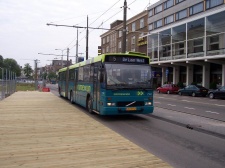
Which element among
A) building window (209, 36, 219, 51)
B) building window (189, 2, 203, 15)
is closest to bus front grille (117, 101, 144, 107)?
building window (209, 36, 219, 51)

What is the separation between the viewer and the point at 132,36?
64.5 metres

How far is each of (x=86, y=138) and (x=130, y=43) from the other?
59.2m

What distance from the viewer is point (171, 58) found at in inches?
1734

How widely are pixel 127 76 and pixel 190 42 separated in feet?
103

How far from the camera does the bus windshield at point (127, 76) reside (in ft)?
37.7

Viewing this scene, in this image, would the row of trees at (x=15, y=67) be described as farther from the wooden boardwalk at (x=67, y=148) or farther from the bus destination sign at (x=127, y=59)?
the wooden boardwalk at (x=67, y=148)

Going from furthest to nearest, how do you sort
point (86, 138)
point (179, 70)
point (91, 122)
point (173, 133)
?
point (179, 70) < point (91, 122) < point (173, 133) < point (86, 138)

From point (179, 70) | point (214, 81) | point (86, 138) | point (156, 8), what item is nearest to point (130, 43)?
point (156, 8)

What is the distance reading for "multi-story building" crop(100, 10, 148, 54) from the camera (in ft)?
192

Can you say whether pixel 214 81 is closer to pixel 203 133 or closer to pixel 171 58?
pixel 171 58

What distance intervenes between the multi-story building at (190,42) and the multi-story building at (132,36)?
14.2 ft

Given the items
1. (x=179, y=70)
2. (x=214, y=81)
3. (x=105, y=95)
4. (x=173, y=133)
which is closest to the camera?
(x=173, y=133)

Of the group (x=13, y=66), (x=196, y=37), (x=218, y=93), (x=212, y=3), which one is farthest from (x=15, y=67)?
(x=218, y=93)

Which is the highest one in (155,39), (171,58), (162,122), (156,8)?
(156,8)
